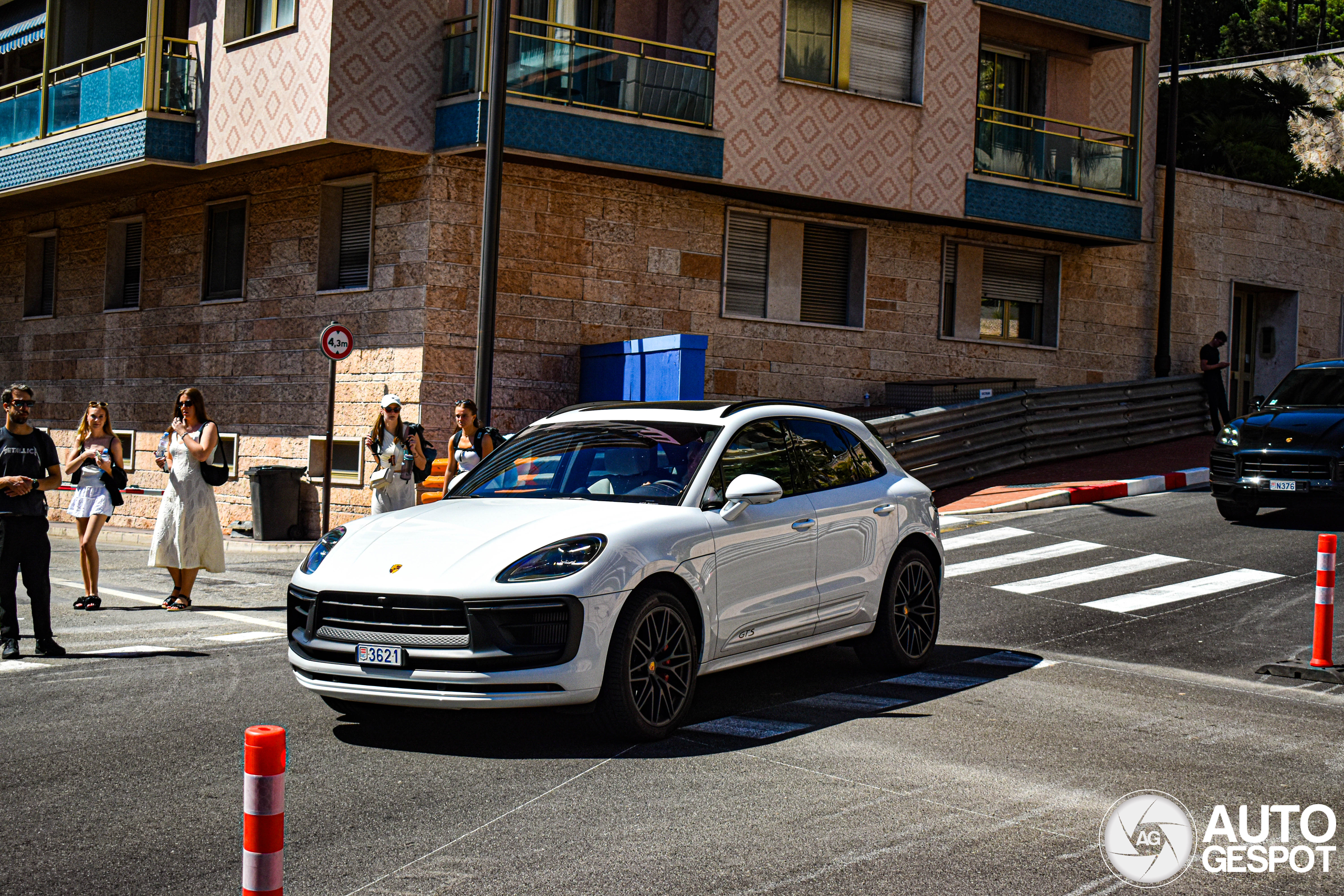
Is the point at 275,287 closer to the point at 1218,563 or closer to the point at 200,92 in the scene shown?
the point at 200,92

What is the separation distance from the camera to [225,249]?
21.5m

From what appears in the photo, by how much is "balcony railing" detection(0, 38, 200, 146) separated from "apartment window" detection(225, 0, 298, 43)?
2.60 feet

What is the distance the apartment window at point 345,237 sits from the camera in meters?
19.3

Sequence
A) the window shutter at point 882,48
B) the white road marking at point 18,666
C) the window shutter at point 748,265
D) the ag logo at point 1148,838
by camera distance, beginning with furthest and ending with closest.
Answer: the window shutter at point 882,48, the window shutter at point 748,265, the white road marking at point 18,666, the ag logo at point 1148,838

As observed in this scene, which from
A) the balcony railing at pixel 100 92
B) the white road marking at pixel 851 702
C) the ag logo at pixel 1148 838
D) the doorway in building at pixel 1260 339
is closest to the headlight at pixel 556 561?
the white road marking at pixel 851 702

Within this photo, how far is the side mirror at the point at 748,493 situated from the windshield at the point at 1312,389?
1076 centimetres

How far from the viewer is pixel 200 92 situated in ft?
65.1

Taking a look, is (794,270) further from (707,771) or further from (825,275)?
(707,771)

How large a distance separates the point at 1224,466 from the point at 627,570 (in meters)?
10.9

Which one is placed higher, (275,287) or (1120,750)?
(275,287)

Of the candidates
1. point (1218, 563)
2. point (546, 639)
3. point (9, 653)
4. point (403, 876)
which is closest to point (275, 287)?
point (9, 653)

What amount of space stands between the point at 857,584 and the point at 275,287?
14.2 metres

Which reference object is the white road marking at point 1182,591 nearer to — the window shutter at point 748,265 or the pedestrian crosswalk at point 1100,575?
the pedestrian crosswalk at point 1100,575
